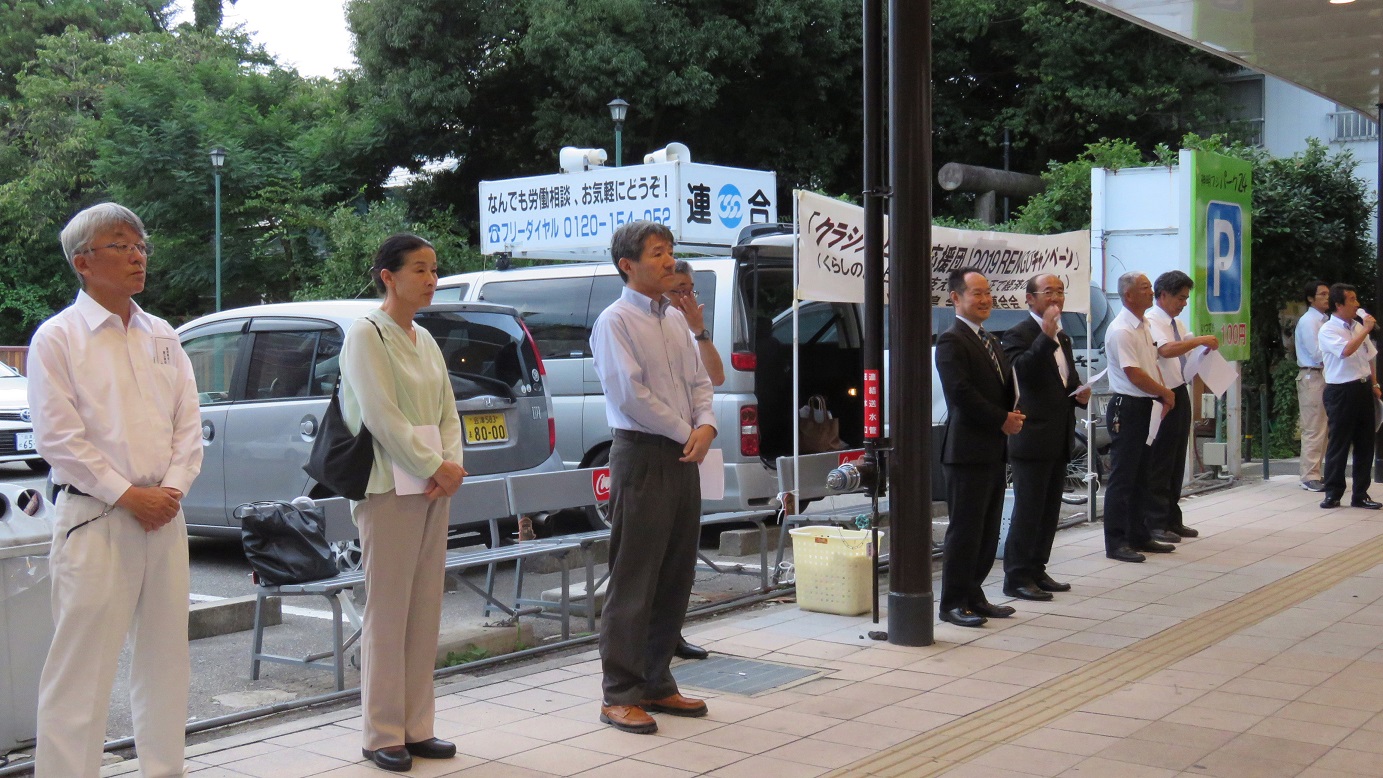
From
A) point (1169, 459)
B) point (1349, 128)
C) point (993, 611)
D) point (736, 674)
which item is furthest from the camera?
point (1349, 128)

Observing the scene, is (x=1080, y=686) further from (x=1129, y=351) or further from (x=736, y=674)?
(x=1129, y=351)

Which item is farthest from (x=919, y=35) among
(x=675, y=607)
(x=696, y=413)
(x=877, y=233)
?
(x=675, y=607)

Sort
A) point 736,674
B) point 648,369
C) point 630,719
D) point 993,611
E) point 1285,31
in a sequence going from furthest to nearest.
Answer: point 1285,31
point 993,611
point 736,674
point 648,369
point 630,719

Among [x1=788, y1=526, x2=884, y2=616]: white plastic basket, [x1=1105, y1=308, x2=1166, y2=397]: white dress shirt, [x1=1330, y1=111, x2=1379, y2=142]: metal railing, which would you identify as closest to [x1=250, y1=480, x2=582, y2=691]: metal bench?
[x1=788, y1=526, x2=884, y2=616]: white plastic basket

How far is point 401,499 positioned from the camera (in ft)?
14.4

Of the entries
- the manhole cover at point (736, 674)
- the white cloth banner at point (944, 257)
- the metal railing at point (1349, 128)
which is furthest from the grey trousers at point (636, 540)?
the metal railing at point (1349, 128)

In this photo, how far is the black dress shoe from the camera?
177 inches

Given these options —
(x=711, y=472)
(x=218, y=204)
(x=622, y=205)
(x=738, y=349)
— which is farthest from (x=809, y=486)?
(x=218, y=204)

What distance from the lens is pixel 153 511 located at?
3691 mm

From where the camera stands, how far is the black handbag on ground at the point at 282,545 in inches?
213

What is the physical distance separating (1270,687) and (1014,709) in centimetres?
117

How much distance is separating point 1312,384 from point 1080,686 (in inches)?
300

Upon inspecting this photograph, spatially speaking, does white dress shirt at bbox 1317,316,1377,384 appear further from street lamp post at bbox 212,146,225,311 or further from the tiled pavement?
street lamp post at bbox 212,146,225,311

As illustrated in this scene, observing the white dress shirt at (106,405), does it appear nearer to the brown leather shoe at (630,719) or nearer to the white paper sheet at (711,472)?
the brown leather shoe at (630,719)
